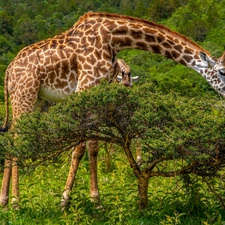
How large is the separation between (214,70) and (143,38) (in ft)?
3.27

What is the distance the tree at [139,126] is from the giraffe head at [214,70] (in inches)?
42.6

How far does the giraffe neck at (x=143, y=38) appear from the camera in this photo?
8.11m

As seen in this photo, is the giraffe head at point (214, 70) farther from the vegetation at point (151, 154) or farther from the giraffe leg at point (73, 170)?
the giraffe leg at point (73, 170)

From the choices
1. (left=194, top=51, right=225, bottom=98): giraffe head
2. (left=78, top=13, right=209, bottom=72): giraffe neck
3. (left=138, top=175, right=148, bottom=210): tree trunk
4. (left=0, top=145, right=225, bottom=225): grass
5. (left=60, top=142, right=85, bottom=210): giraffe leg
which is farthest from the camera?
(left=78, top=13, right=209, bottom=72): giraffe neck

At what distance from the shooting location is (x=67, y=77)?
8.22 metres

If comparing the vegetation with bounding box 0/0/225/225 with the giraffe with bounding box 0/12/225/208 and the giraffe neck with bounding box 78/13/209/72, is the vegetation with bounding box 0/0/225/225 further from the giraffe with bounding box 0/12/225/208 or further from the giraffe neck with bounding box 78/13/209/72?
the giraffe neck with bounding box 78/13/209/72

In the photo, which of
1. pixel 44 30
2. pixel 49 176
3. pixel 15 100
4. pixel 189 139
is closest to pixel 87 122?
pixel 189 139

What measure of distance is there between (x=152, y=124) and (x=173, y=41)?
2.01m

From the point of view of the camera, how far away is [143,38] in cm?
815

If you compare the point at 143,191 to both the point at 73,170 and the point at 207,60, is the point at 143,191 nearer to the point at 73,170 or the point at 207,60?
the point at 73,170

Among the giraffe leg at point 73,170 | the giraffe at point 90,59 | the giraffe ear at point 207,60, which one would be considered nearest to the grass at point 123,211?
the giraffe leg at point 73,170

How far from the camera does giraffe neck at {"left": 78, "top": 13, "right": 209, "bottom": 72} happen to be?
8109 mm

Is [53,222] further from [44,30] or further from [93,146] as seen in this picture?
[44,30]

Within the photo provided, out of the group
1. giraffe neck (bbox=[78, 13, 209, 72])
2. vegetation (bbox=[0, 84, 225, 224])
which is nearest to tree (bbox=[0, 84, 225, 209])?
vegetation (bbox=[0, 84, 225, 224])
